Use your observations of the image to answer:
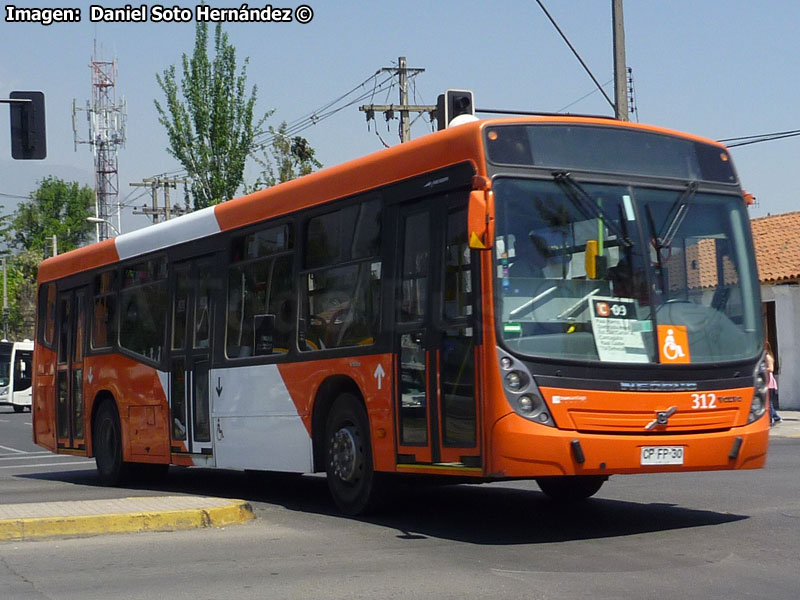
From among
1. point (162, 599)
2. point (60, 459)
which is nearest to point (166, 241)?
point (162, 599)

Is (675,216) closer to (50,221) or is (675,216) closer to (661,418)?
(661,418)

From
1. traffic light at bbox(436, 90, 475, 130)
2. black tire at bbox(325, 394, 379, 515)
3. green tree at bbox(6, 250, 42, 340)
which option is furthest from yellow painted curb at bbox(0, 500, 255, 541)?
green tree at bbox(6, 250, 42, 340)

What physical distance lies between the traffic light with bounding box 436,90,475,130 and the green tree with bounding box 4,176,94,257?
315 feet

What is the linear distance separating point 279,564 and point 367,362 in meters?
2.52

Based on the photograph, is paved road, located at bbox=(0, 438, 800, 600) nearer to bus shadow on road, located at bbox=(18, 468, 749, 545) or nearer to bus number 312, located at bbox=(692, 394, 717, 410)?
bus shadow on road, located at bbox=(18, 468, 749, 545)

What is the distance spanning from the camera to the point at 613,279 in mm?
9430

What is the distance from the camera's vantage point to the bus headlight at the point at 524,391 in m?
9.05

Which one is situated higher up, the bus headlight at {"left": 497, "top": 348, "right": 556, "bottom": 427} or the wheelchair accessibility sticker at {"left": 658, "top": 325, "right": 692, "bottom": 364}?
the wheelchair accessibility sticker at {"left": 658, "top": 325, "right": 692, "bottom": 364}

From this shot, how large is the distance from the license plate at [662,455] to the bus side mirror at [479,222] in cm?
186

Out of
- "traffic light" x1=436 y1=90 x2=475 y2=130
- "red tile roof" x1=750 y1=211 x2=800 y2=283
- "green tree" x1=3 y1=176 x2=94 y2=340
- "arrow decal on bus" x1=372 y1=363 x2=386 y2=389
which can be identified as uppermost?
"green tree" x1=3 y1=176 x2=94 y2=340

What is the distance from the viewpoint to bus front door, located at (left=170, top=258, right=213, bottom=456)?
45.0ft

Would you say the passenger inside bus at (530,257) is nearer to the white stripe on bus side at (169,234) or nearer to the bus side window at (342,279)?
the bus side window at (342,279)

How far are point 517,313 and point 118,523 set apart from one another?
11.8 ft

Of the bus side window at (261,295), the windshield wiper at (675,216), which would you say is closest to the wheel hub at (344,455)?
the bus side window at (261,295)
